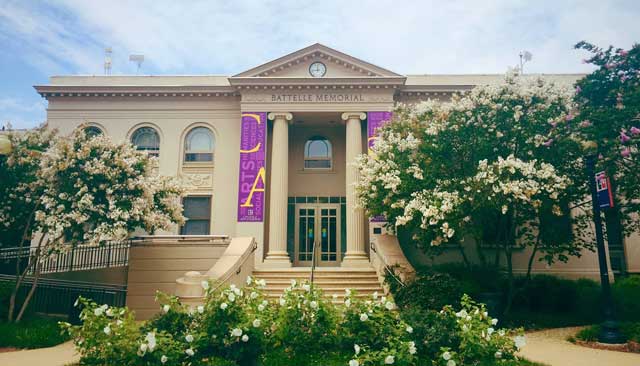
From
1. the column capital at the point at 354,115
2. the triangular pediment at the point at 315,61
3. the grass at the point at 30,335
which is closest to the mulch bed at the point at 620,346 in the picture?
the grass at the point at 30,335

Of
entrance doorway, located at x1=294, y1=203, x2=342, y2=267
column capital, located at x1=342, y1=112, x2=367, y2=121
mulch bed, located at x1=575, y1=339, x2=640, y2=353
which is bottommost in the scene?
mulch bed, located at x1=575, y1=339, x2=640, y2=353

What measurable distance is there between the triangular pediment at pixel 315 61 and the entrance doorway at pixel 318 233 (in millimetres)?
6238

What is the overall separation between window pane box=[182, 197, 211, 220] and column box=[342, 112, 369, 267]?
22.1 ft

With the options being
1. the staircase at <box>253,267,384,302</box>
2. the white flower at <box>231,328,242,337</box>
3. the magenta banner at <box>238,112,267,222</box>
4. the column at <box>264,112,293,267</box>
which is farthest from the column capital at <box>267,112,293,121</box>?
the white flower at <box>231,328,242,337</box>

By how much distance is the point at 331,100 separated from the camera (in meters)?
20.8

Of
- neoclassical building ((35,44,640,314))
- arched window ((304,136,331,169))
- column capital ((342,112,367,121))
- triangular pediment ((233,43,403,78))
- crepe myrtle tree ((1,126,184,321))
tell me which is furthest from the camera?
arched window ((304,136,331,169))

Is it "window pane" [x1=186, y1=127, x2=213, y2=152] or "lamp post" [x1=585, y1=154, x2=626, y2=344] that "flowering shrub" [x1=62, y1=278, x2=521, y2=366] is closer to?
"lamp post" [x1=585, y1=154, x2=626, y2=344]

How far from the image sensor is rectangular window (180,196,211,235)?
829 inches

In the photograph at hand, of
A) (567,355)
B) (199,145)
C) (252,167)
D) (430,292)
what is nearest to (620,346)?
(567,355)

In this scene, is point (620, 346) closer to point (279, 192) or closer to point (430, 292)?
point (430, 292)

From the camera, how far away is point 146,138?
21.9 metres

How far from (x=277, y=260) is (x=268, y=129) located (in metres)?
6.54

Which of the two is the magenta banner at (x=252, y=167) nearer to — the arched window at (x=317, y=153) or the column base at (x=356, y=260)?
the arched window at (x=317, y=153)

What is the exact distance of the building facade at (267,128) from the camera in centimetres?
2028
